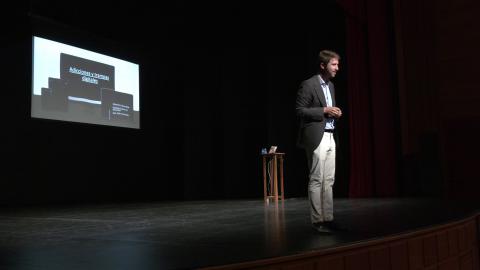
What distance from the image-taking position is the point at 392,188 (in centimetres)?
622

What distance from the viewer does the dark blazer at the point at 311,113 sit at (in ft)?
7.70

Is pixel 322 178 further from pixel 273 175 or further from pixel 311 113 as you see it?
pixel 273 175

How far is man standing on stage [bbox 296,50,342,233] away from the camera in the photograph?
235 cm

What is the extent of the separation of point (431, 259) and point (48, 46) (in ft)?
16.8

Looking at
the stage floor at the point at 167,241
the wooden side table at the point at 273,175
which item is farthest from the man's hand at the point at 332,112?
the wooden side table at the point at 273,175

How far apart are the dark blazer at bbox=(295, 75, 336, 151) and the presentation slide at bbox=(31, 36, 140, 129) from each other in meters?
4.23

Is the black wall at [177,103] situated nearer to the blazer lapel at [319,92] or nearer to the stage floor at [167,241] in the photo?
the stage floor at [167,241]

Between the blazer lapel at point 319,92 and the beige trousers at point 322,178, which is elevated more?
the blazer lapel at point 319,92

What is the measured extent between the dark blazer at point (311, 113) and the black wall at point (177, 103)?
443 centimetres

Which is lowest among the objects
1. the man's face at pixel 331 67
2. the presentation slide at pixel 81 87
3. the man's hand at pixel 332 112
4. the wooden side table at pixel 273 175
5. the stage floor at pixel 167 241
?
the stage floor at pixel 167 241

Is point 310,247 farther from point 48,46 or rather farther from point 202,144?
point 202,144

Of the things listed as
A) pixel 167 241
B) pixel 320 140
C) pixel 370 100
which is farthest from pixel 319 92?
pixel 370 100

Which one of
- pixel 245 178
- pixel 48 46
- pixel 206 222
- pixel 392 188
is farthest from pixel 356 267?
pixel 245 178

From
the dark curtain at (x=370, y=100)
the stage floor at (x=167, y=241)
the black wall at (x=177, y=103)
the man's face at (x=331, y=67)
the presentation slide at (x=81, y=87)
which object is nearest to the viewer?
the stage floor at (x=167, y=241)
